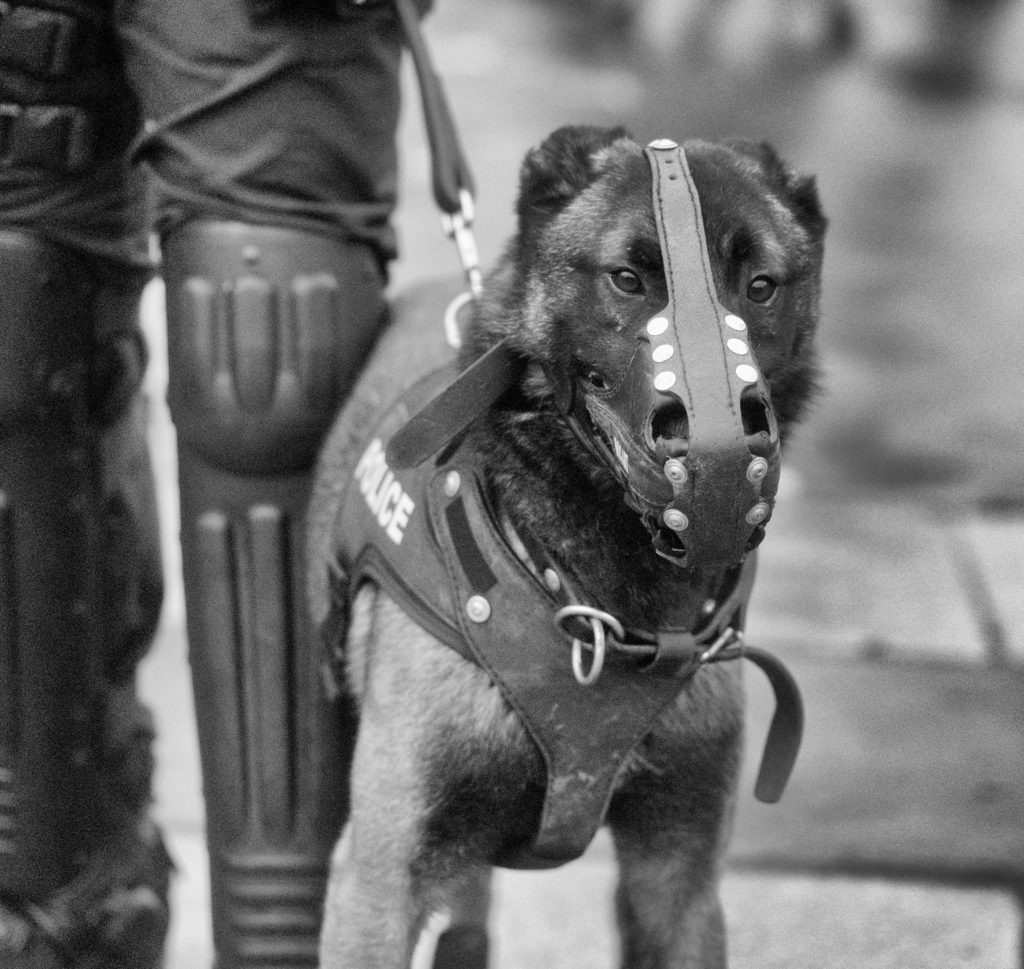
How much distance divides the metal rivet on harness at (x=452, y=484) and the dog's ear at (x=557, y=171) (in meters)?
0.35

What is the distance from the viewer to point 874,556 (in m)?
5.01

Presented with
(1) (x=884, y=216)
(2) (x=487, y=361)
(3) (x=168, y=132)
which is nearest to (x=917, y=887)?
(2) (x=487, y=361)

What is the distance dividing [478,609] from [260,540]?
0.50 m

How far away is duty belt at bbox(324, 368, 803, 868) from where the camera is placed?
210 centimetres

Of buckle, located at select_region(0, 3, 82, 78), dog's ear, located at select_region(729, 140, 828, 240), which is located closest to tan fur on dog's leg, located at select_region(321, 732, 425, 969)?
dog's ear, located at select_region(729, 140, 828, 240)

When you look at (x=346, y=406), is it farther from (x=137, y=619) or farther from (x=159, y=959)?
(x=159, y=959)

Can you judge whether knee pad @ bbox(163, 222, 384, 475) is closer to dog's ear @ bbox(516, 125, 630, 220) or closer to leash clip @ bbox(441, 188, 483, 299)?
leash clip @ bbox(441, 188, 483, 299)

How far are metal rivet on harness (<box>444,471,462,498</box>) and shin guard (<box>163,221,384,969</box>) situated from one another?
0.35 m

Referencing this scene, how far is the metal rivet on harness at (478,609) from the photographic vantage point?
2.10 metres

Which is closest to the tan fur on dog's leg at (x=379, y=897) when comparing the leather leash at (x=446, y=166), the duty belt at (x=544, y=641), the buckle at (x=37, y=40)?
the duty belt at (x=544, y=641)

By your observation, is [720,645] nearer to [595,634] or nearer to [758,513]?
[595,634]

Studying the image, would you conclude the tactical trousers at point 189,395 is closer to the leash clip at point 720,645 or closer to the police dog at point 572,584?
the police dog at point 572,584

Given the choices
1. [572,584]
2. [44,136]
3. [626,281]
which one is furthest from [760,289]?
[44,136]

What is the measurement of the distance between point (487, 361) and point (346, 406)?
425 millimetres
